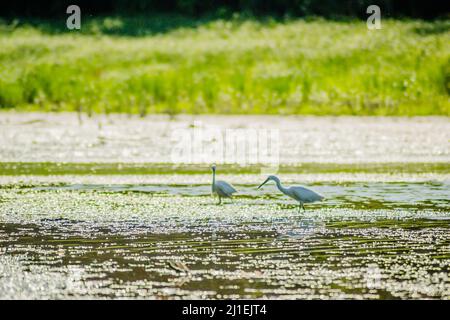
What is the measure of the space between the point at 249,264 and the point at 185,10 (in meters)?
24.0

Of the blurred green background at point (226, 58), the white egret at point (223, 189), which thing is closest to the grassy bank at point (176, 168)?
the white egret at point (223, 189)

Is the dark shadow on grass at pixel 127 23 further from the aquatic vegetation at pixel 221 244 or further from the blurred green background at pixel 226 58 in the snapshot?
the aquatic vegetation at pixel 221 244

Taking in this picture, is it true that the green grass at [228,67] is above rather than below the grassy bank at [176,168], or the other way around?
above

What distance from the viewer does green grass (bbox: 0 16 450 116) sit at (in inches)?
976

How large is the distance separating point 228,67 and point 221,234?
1613 centimetres

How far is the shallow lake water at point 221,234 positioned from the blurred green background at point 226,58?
6433mm

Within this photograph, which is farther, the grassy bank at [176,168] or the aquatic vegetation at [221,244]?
the grassy bank at [176,168]

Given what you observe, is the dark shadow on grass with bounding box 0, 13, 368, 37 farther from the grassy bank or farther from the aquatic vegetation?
the aquatic vegetation

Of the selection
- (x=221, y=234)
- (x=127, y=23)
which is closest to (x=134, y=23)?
(x=127, y=23)

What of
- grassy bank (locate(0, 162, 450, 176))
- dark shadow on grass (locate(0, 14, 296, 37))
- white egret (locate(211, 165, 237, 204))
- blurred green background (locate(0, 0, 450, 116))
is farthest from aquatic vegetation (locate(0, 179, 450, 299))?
dark shadow on grass (locate(0, 14, 296, 37))

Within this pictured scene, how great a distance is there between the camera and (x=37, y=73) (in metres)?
26.2

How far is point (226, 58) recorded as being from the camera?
27.9 meters

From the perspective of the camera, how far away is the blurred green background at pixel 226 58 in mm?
24875
